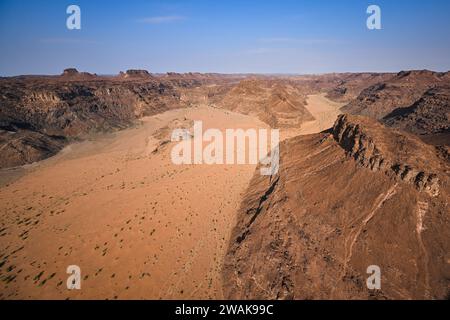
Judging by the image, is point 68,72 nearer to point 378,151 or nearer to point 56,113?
point 56,113

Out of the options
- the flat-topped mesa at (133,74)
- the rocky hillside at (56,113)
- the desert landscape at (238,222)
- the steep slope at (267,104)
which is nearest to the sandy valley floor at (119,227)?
the desert landscape at (238,222)

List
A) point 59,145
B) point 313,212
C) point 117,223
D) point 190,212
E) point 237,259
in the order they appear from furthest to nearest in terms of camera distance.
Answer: point 59,145, point 190,212, point 117,223, point 313,212, point 237,259

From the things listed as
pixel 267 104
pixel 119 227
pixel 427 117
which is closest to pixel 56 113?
pixel 119 227

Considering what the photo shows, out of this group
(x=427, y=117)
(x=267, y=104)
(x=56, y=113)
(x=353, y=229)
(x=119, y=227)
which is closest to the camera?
(x=353, y=229)

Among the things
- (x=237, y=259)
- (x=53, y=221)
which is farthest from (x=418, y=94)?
(x=53, y=221)

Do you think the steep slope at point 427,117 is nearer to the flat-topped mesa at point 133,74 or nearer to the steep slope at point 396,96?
the steep slope at point 396,96

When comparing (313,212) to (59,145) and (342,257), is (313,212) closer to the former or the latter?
(342,257)

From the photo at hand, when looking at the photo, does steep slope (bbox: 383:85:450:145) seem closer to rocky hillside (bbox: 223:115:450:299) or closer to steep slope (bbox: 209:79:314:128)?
steep slope (bbox: 209:79:314:128)

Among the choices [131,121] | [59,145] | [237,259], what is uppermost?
[131,121]
